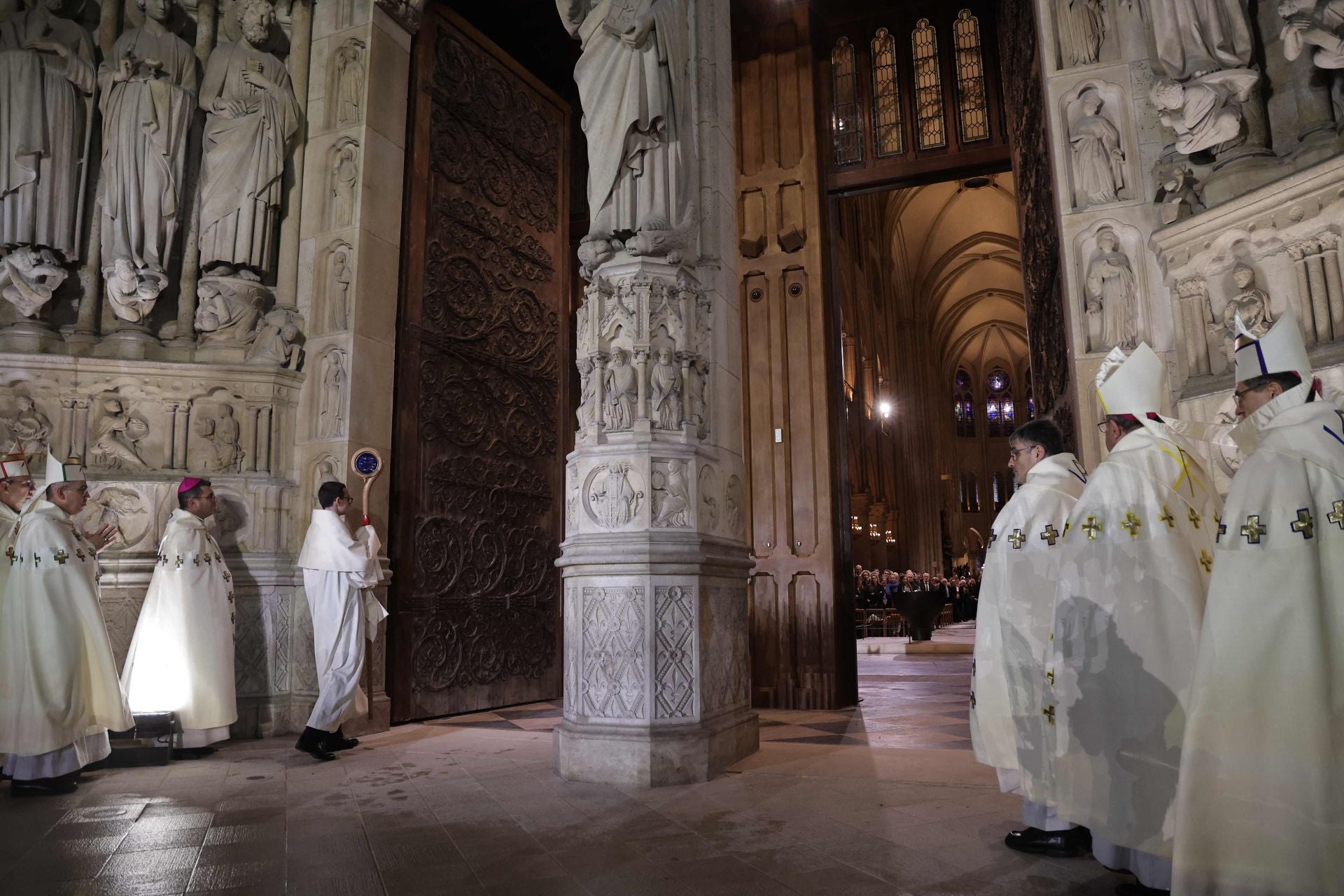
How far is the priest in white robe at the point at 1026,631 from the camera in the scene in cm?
323

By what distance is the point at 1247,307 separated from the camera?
14.5ft

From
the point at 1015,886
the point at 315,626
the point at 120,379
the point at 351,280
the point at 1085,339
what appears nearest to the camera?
the point at 1015,886

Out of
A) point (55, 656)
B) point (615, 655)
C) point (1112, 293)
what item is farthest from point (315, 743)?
point (1112, 293)

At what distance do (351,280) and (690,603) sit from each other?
3.87 m

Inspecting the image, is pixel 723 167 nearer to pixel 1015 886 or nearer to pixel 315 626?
pixel 315 626

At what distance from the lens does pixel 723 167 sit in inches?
230

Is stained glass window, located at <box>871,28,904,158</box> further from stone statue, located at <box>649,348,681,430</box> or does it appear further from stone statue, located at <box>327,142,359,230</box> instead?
stone statue, located at <box>649,348,681,430</box>

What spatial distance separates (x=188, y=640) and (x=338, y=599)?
3.09 ft

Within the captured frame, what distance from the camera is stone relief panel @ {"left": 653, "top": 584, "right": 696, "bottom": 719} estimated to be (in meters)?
4.71

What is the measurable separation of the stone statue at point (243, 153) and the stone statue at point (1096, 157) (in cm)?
572

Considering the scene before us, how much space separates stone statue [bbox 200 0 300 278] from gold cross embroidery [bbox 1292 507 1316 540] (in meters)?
6.80

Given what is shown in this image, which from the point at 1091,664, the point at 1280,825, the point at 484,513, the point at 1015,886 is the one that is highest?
the point at 484,513

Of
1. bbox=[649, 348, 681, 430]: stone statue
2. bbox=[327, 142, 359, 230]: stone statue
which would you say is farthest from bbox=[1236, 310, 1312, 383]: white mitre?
bbox=[327, 142, 359, 230]: stone statue

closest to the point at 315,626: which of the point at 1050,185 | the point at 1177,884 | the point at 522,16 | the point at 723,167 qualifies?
the point at 723,167
